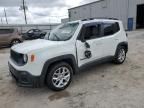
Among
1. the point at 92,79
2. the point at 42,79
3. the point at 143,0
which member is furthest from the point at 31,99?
the point at 143,0

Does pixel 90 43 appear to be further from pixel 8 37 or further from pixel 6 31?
pixel 6 31

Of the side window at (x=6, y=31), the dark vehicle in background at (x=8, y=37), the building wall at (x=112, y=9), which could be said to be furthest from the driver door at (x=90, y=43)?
the building wall at (x=112, y=9)

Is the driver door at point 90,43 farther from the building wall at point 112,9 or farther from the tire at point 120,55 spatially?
the building wall at point 112,9

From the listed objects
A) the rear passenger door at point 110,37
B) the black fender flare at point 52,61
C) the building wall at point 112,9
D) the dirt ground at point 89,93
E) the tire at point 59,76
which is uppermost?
the building wall at point 112,9

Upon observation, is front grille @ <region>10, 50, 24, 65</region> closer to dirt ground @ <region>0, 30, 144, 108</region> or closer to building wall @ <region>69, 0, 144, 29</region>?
dirt ground @ <region>0, 30, 144, 108</region>

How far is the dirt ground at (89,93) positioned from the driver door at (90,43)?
635 mm

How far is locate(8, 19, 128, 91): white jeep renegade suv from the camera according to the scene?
3.78m

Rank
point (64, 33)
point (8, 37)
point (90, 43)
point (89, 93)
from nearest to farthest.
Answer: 1. point (89, 93)
2. point (90, 43)
3. point (64, 33)
4. point (8, 37)

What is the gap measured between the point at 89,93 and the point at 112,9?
76.0 feet

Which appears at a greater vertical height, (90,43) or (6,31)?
(6,31)

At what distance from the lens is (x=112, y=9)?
2514 cm

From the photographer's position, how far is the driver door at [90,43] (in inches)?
178

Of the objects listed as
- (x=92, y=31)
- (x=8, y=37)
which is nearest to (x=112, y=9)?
(x=8, y=37)

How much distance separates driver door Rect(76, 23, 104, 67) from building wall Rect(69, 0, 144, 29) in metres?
19.5
